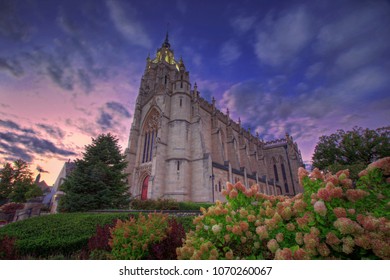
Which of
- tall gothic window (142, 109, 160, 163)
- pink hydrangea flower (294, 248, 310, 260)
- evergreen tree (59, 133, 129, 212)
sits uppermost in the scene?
tall gothic window (142, 109, 160, 163)

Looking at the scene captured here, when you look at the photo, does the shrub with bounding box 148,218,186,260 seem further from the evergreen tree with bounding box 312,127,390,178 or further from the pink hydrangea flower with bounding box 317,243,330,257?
the evergreen tree with bounding box 312,127,390,178

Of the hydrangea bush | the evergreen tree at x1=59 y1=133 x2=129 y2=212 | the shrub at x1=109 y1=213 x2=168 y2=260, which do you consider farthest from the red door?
the hydrangea bush

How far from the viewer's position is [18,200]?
83.0 ft

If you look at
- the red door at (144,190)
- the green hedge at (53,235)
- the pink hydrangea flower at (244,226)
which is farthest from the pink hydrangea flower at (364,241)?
the red door at (144,190)

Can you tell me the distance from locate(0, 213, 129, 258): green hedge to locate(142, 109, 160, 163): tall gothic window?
49.6ft

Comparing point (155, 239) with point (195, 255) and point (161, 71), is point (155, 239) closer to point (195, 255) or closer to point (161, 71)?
point (195, 255)

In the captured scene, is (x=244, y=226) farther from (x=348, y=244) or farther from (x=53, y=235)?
(x=53, y=235)

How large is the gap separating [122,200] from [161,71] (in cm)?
2282

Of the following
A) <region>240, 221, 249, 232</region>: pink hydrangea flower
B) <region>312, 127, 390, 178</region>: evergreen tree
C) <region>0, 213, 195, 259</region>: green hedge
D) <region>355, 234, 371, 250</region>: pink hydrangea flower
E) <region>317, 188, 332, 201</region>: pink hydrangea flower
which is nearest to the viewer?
<region>355, 234, 371, 250</region>: pink hydrangea flower

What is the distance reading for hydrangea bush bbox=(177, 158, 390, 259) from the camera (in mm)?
1727

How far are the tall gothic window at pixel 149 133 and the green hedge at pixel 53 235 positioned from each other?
15116mm

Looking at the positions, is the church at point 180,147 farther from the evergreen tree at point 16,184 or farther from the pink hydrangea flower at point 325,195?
the evergreen tree at point 16,184

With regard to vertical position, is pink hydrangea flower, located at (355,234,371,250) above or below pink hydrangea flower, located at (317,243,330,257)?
above
